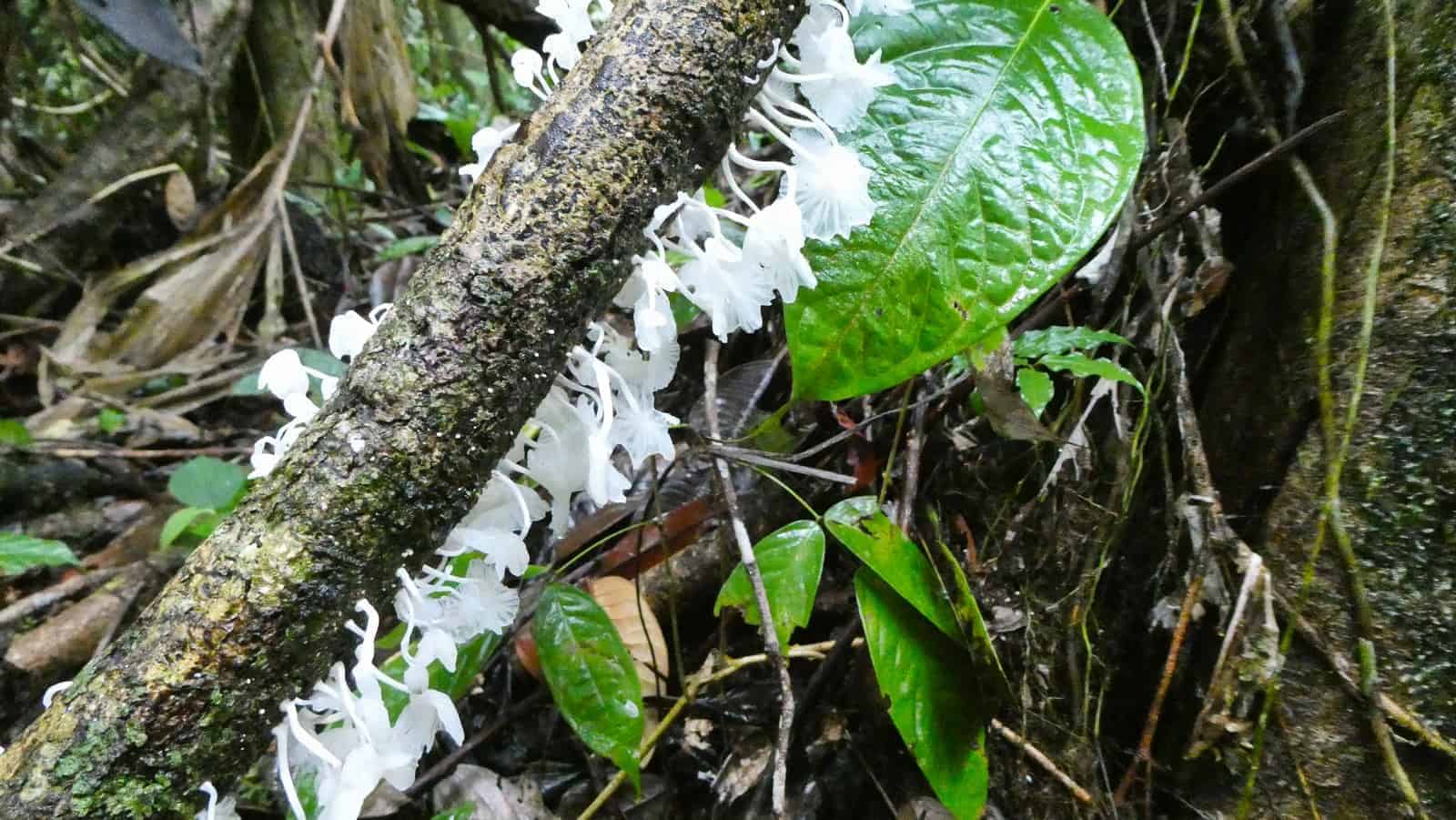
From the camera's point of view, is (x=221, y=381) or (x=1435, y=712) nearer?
(x=1435, y=712)

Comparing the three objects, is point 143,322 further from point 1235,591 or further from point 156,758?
point 1235,591

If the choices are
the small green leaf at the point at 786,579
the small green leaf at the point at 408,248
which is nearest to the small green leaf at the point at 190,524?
the small green leaf at the point at 408,248

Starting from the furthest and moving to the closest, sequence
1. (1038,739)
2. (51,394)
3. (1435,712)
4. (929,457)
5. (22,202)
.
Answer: (22,202), (51,394), (929,457), (1038,739), (1435,712)

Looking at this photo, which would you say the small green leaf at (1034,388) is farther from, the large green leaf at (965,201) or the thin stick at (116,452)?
the thin stick at (116,452)

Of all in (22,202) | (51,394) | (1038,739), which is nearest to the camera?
(1038,739)

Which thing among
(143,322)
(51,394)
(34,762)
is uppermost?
(34,762)

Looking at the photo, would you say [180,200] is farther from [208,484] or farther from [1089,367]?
[1089,367]

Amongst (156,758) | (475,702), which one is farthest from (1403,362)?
(475,702)
